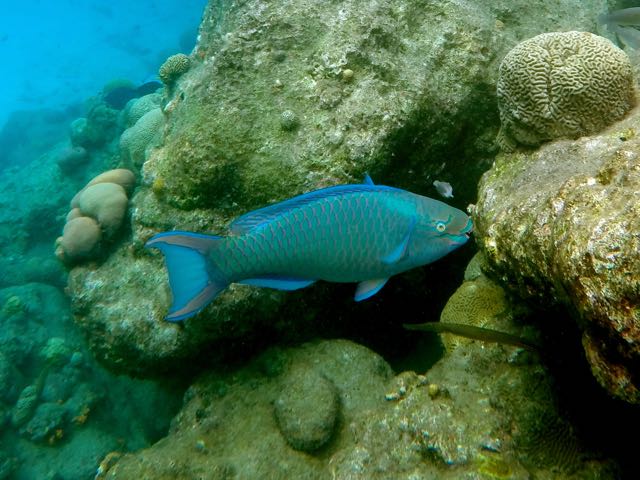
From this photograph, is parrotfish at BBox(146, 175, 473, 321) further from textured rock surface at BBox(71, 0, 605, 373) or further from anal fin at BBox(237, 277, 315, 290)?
textured rock surface at BBox(71, 0, 605, 373)

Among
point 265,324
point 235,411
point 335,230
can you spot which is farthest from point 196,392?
point 335,230

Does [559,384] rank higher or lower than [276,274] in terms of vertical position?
lower

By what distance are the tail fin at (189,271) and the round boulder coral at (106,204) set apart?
123 inches

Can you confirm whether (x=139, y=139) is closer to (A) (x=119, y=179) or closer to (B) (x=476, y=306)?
(A) (x=119, y=179)

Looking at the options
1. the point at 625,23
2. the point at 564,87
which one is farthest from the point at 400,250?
the point at 625,23

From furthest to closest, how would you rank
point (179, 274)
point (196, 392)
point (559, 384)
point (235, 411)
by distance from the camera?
1. point (196, 392)
2. point (235, 411)
3. point (559, 384)
4. point (179, 274)

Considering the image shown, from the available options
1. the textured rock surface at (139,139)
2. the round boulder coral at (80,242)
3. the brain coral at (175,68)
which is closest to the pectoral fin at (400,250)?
the round boulder coral at (80,242)

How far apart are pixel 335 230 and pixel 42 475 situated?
779cm

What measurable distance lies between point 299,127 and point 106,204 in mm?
3071

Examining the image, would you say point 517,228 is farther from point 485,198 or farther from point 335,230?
point 335,230

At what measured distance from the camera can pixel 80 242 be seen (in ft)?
15.7

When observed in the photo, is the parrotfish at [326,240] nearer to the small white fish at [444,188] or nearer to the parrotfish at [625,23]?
the small white fish at [444,188]

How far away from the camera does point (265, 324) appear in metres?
3.75

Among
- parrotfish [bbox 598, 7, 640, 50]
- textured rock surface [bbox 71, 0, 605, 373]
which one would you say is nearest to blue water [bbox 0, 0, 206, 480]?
textured rock surface [bbox 71, 0, 605, 373]
